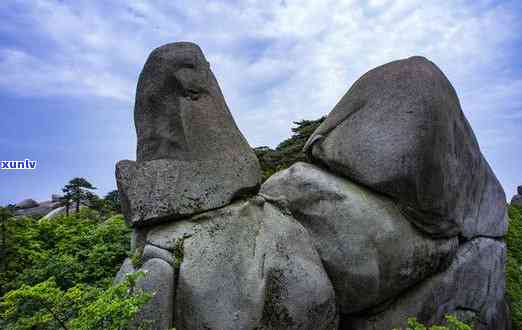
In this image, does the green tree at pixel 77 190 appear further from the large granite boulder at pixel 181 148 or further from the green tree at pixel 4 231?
the large granite boulder at pixel 181 148

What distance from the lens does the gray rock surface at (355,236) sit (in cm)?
504

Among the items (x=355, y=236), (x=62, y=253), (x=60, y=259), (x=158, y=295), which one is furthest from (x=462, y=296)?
(x=62, y=253)

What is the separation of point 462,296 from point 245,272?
3754 mm

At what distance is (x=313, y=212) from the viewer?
520cm

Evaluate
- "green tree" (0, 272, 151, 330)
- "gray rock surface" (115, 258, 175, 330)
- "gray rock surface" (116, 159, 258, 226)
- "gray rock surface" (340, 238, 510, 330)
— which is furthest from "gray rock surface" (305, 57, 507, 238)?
"green tree" (0, 272, 151, 330)

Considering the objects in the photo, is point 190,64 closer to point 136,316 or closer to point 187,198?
point 187,198

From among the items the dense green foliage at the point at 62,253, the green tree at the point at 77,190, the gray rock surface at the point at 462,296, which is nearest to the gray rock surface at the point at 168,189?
the gray rock surface at the point at 462,296

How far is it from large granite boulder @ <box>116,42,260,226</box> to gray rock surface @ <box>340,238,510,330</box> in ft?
8.56

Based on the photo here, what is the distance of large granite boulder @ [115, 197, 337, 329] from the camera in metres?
4.01

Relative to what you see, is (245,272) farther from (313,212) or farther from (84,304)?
(84,304)

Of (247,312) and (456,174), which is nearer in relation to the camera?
(247,312)

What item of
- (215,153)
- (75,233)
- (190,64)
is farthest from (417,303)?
(75,233)

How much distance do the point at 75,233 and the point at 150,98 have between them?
8134 mm

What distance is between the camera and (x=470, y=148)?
6438 millimetres
